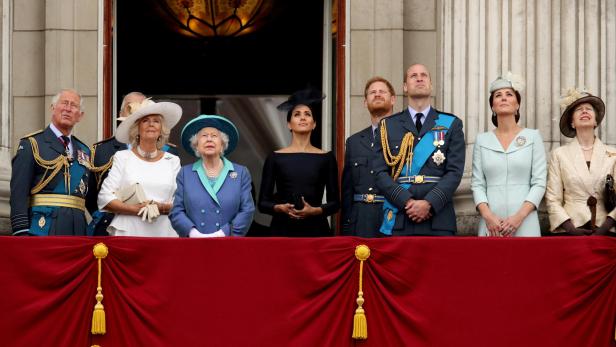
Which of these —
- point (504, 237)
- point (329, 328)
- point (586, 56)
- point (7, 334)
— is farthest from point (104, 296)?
point (586, 56)

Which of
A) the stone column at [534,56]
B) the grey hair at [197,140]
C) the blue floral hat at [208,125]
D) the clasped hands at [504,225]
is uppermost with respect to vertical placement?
the stone column at [534,56]

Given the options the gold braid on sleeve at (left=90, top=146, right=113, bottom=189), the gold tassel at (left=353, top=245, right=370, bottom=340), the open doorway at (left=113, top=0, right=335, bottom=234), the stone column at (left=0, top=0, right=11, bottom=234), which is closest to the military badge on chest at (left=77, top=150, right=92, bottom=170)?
the gold braid on sleeve at (left=90, top=146, right=113, bottom=189)

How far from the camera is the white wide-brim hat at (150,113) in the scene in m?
12.5

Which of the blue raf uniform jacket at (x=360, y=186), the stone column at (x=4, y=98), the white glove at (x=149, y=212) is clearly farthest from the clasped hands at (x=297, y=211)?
the stone column at (x=4, y=98)

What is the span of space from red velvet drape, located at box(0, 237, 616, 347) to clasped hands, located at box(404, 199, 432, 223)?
2.08 ft

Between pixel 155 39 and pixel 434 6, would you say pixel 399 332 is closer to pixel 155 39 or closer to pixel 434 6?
pixel 434 6

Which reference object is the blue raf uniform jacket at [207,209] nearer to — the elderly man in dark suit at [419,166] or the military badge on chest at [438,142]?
the elderly man in dark suit at [419,166]

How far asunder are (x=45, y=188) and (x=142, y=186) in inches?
29.3

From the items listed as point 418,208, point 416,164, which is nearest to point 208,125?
point 416,164

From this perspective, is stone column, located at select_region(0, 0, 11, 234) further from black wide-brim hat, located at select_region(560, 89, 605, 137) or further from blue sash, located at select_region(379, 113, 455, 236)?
black wide-brim hat, located at select_region(560, 89, 605, 137)

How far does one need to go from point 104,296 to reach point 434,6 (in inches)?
199

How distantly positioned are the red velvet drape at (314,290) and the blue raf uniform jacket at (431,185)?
0.70m

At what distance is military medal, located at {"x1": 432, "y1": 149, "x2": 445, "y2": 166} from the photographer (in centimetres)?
1230

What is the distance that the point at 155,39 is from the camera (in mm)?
19234
